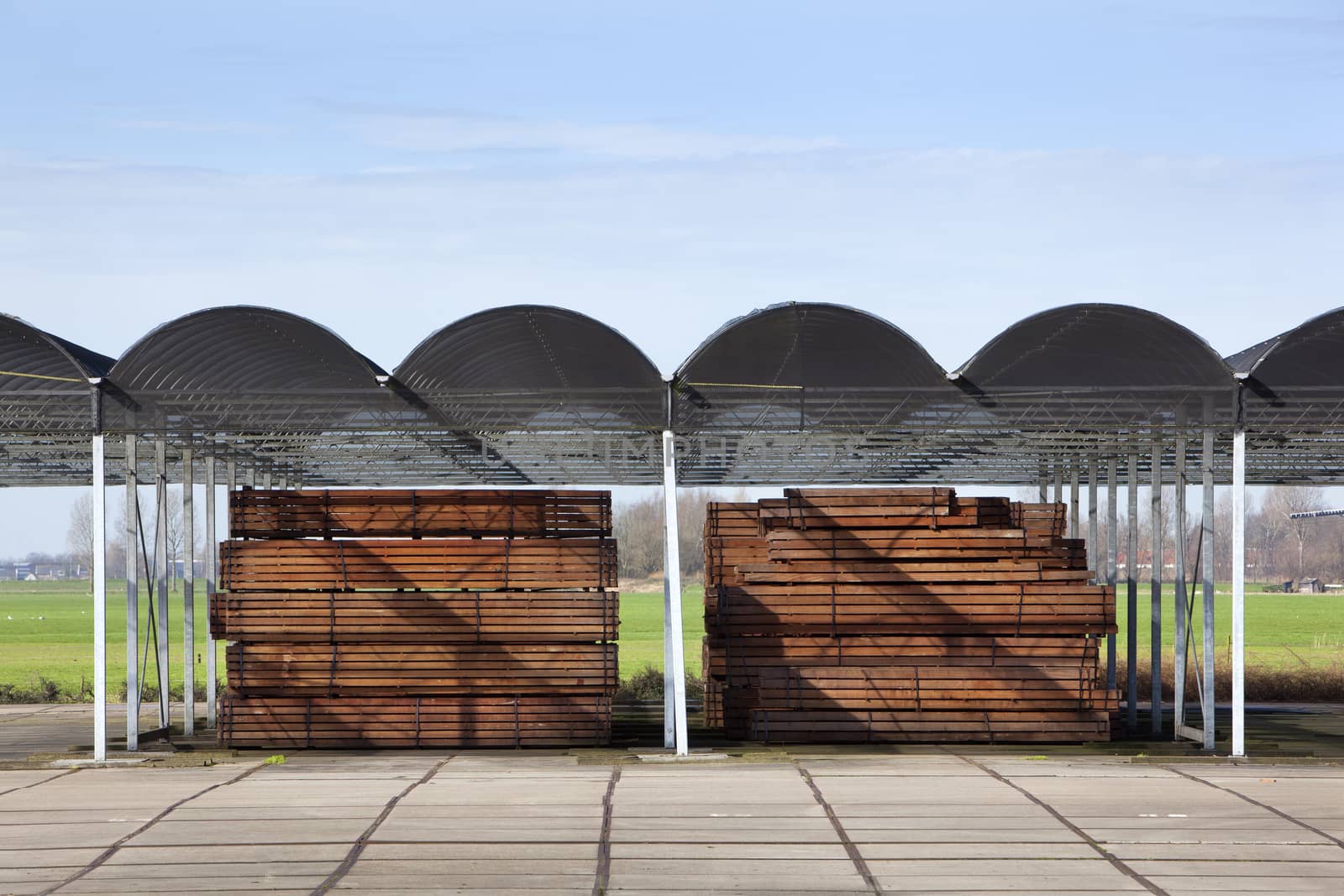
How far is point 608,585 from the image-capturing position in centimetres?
1712

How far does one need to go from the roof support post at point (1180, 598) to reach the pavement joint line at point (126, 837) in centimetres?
Answer: 1099

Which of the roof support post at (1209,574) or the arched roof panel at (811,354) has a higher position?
the arched roof panel at (811,354)

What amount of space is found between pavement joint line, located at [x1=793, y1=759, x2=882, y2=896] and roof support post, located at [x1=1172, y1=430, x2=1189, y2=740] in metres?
5.89

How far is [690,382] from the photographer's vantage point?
1570 centimetres

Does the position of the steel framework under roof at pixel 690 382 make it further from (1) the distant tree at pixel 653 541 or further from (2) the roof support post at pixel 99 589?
(1) the distant tree at pixel 653 541

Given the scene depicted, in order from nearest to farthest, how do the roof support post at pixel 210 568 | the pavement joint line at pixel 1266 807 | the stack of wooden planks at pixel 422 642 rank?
the pavement joint line at pixel 1266 807
the stack of wooden planks at pixel 422 642
the roof support post at pixel 210 568

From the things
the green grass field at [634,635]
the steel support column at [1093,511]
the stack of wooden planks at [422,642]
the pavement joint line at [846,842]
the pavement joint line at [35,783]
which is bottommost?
the green grass field at [634,635]

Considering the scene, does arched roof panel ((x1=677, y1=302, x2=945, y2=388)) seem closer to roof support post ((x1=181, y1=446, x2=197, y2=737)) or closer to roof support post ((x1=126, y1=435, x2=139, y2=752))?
roof support post ((x1=126, y1=435, x2=139, y2=752))

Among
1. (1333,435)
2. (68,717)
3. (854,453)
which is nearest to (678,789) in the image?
(854,453)

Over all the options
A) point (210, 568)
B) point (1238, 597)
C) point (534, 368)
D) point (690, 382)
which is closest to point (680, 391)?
point (690, 382)

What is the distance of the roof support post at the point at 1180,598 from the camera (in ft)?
57.1

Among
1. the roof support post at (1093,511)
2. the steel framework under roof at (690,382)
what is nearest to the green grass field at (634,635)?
the steel framework under roof at (690,382)

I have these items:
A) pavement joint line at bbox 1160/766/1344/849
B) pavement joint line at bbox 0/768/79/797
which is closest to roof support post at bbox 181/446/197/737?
pavement joint line at bbox 0/768/79/797

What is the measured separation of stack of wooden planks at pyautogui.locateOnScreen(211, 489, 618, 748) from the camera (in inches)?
661
